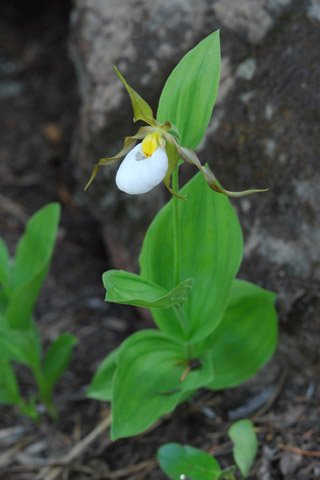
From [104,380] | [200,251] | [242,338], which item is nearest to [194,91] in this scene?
[200,251]

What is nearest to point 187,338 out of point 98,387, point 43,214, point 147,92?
point 98,387

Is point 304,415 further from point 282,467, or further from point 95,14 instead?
point 95,14

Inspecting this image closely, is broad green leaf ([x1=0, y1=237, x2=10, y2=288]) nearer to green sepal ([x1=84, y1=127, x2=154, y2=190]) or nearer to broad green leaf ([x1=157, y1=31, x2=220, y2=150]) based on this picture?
green sepal ([x1=84, y1=127, x2=154, y2=190])

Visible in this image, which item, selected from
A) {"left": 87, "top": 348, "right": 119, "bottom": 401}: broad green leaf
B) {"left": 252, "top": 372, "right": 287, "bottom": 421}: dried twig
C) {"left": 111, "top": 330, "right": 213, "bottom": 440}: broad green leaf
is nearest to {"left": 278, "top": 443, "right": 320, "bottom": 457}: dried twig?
{"left": 252, "top": 372, "right": 287, "bottom": 421}: dried twig

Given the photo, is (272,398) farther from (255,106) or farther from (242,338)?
(255,106)

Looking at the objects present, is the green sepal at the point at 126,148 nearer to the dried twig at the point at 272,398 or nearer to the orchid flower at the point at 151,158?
the orchid flower at the point at 151,158

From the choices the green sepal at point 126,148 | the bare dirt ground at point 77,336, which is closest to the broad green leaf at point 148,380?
the bare dirt ground at point 77,336
